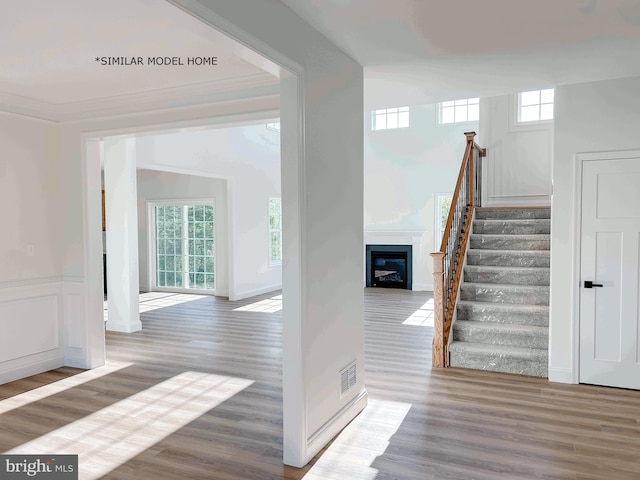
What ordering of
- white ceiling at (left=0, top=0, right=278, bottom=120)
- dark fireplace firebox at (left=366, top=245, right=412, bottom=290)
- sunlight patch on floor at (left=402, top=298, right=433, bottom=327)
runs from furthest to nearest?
dark fireplace firebox at (left=366, top=245, right=412, bottom=290) < sunlight patch on floor at (left=402, top=298, right=433, bottom=327) < white ceiling at (left=0, top=0, right=278, bottom=120)

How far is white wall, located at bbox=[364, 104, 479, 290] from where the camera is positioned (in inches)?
381

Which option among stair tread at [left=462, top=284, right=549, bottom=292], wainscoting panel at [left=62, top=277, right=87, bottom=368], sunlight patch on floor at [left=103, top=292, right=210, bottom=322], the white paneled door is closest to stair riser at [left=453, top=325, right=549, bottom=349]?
the white paneled door

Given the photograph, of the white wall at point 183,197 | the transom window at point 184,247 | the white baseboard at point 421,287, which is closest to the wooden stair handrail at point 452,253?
the white baseboard at point 421,287

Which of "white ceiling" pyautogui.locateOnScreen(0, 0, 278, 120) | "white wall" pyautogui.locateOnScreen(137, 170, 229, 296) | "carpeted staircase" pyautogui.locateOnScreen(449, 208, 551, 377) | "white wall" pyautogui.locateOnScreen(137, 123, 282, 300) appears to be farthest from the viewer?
"white wall" pyautogui.locateOnScreen(137, 170, 229, 296)

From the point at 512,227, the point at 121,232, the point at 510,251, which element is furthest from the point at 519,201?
the point at 121,232

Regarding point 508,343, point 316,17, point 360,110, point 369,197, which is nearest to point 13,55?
point 316,17

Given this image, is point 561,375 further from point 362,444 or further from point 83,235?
point 83,235

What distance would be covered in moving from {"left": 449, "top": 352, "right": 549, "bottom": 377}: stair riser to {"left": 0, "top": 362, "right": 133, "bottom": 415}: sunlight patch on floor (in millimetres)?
3343

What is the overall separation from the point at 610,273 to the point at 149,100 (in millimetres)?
4394

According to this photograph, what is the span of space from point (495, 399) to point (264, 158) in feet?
23.9

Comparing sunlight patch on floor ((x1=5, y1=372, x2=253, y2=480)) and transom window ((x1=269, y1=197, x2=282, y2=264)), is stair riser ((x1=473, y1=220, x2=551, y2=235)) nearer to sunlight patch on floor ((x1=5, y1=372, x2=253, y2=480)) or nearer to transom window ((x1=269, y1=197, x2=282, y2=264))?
sunlight patch on floor ((x1=5, y1=372, x2=253, y2=480))

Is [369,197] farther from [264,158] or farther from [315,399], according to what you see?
[315,399]

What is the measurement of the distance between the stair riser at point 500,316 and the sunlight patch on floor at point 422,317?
1.54 metres

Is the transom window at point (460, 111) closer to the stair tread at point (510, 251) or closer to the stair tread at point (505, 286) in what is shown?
the stair tread at point (510, 251)
